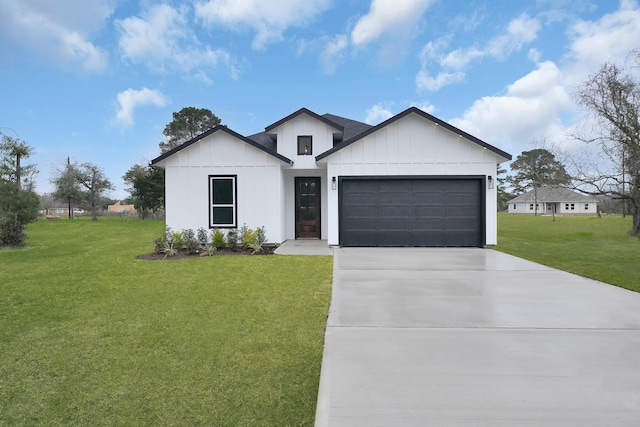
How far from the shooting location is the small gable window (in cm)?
1279

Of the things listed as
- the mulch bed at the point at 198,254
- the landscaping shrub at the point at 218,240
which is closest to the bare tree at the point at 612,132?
the mulch bed at the point at 198,254

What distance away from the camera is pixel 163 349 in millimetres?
3613

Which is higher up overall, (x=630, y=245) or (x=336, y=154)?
(x=336, y=154)

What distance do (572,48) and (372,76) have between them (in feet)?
26.4

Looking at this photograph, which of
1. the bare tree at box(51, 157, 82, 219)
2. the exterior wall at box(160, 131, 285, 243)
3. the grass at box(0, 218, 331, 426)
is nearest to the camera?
the grass at box(0, 218, 331, 426)

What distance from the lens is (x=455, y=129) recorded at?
10.7 m

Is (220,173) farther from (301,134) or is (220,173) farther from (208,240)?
(301,134)

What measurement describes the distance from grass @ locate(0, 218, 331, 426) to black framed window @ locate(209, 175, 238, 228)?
4425mm

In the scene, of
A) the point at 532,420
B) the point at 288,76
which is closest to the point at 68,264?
the point at 532,420

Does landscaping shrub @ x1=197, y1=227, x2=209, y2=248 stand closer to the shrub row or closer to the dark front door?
the shrub row

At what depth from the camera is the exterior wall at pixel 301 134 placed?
1277 centimetres

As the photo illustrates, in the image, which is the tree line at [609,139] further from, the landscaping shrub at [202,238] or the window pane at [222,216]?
the landscaping shrub at [202,238]

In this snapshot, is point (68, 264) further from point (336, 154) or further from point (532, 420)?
point (532, 420)

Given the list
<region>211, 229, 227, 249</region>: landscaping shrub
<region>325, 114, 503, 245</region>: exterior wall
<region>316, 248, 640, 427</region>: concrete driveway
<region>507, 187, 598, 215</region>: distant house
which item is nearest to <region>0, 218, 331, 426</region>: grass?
<region>316, 248, 640, 427</region>: concrete driveway
